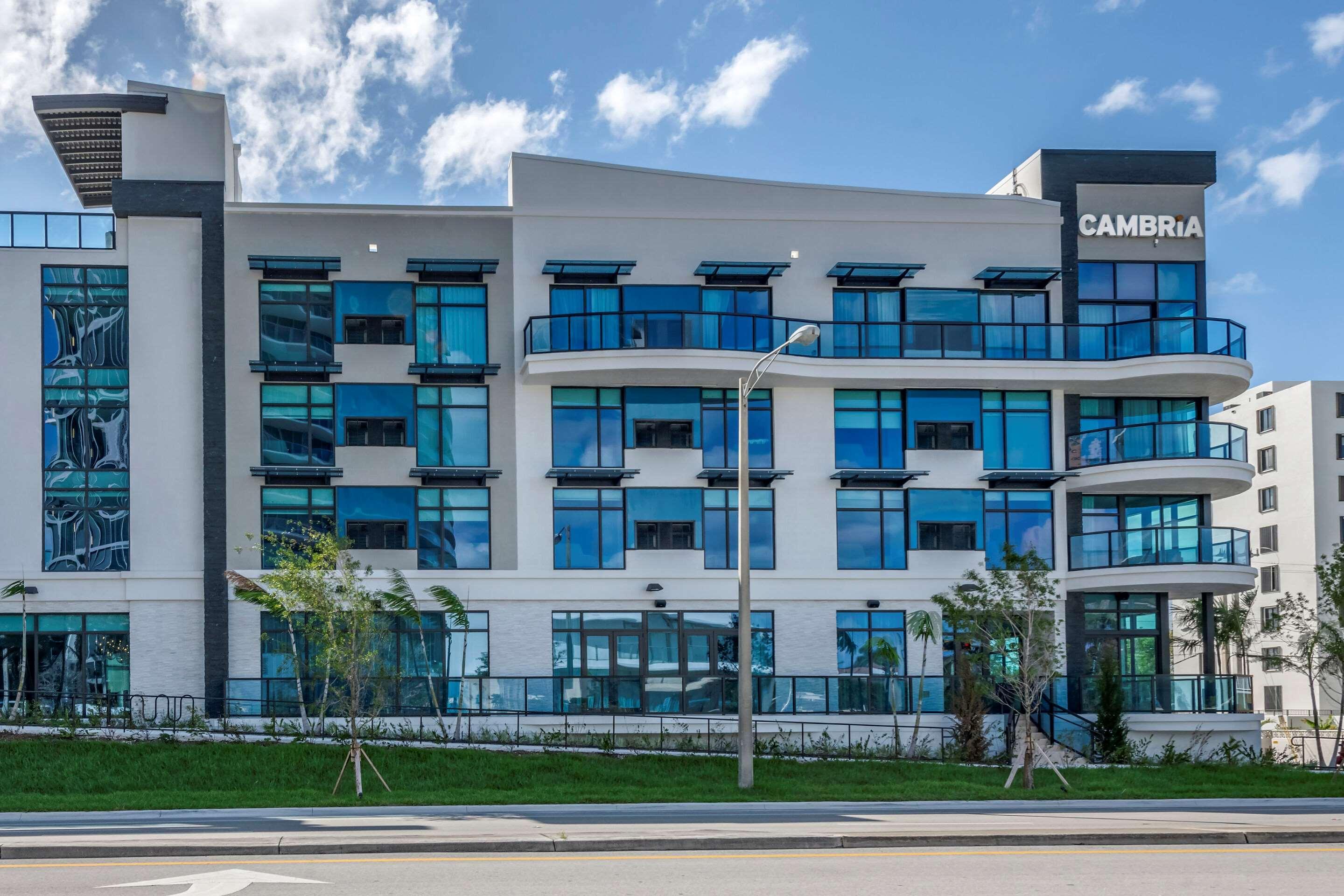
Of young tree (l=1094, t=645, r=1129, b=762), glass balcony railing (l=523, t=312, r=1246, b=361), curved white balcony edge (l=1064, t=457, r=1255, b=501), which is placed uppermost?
glass balcony railing (l=523, t=312, r=1246, b=361)

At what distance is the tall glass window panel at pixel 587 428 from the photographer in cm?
3603

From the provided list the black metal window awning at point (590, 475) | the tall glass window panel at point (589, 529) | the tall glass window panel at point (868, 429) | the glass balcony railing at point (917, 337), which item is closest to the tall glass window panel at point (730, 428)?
the glass balcony railing at point (917, 337)

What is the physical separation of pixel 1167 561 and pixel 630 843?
2291 cm

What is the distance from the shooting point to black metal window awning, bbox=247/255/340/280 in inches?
1395

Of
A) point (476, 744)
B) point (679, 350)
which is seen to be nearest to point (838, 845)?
point (476, 744)

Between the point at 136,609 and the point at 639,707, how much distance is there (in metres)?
12.8

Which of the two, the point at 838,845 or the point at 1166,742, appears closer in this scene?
the point at 838,845

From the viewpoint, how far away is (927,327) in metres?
36.2

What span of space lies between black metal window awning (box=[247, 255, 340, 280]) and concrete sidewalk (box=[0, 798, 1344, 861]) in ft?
55.7

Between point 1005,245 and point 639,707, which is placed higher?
point 1005,245

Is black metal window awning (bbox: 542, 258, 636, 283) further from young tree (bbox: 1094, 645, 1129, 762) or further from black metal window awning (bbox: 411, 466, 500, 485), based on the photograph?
young tree (bbox: 1094, 645, 1129, 762)

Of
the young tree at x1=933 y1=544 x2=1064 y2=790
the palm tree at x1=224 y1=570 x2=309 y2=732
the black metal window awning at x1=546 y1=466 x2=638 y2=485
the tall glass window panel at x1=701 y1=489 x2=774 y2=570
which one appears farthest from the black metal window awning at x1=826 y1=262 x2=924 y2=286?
the palm tree at x1=224 y1=570 x2=309 y2=732

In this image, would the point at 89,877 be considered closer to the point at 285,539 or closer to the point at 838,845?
the point at 838,845

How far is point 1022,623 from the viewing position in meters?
28.8
